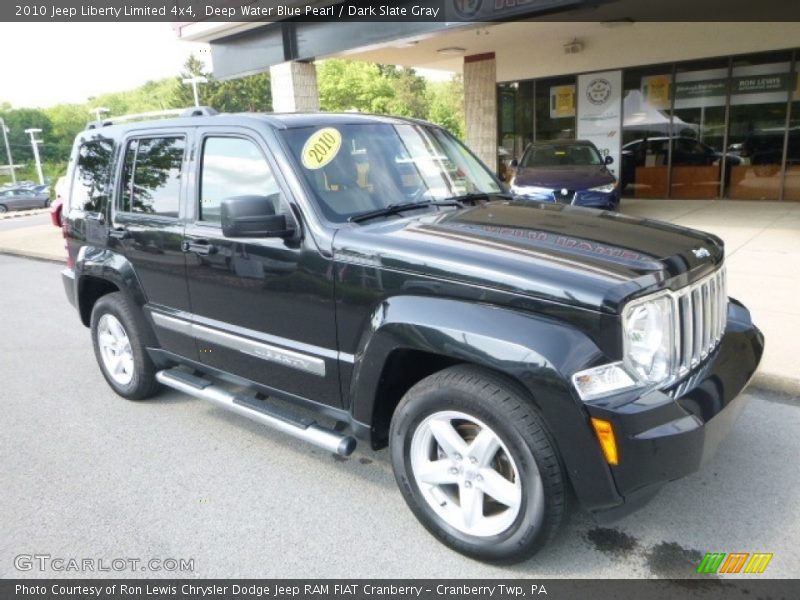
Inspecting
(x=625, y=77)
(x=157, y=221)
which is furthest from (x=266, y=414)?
(x=625, y=77)

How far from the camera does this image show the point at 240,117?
3.55 metres

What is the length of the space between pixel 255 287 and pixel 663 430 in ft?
7.06

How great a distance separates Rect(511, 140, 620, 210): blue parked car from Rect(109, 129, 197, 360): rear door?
642 cm

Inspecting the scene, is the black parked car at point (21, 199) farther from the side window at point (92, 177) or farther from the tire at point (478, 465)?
the tire at point (478, 465)

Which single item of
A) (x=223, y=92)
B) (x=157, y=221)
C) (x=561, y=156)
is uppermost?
(x=223, y=92)

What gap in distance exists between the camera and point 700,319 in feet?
9.04

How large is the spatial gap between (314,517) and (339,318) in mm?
1042

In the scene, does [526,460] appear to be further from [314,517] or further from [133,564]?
[133,564]

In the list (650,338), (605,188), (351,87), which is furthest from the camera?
(351,87)

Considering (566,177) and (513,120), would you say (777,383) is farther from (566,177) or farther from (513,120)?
(513,120)

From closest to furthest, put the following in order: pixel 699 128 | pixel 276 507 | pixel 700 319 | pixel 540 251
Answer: pixel 540 251
pixel 700 319
pixel 276 507
pixel 699 128

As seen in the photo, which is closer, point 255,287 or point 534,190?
point 255,287

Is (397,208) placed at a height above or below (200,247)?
above

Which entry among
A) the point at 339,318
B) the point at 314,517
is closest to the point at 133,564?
the point at 314,517
